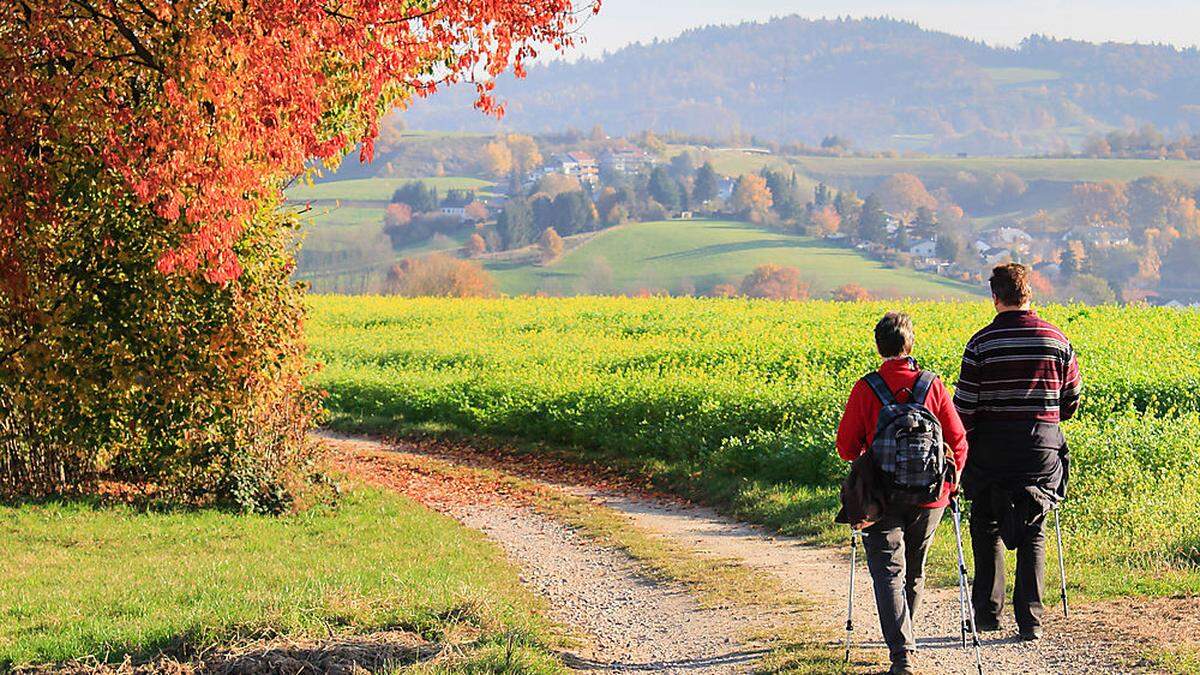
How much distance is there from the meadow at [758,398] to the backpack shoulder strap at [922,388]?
2.95m

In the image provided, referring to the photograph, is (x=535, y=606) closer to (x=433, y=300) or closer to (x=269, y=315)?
(x=269, y=315)

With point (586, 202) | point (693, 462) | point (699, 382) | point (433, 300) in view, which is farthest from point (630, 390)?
point (586, 202)

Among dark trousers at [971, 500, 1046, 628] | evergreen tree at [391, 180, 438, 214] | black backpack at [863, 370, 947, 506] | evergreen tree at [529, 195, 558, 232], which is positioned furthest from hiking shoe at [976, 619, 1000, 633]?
evergreen tree at [391, 180, 438, 214]

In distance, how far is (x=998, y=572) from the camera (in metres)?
7.85

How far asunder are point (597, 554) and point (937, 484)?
5.45m

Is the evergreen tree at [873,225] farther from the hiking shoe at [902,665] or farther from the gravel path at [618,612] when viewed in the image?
the hiking shoe at [902,665]

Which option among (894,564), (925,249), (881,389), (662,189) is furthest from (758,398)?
(662,189)

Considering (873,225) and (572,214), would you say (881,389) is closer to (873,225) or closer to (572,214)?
(873,225)

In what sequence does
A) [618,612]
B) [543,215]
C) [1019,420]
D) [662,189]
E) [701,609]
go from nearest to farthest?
[1019,420], [701,609], [618,612], [543,215], [662,189]

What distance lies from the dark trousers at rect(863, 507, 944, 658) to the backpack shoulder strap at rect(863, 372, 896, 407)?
2.03ft

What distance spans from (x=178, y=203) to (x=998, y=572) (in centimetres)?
686

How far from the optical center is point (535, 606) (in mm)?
9492

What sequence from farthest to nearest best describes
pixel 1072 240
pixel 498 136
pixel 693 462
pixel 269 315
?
pixel 498 136
pixel 1072 240
pixel 693 462
pixel 269 315

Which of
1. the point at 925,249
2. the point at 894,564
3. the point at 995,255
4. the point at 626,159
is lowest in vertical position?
the point at 995,255
